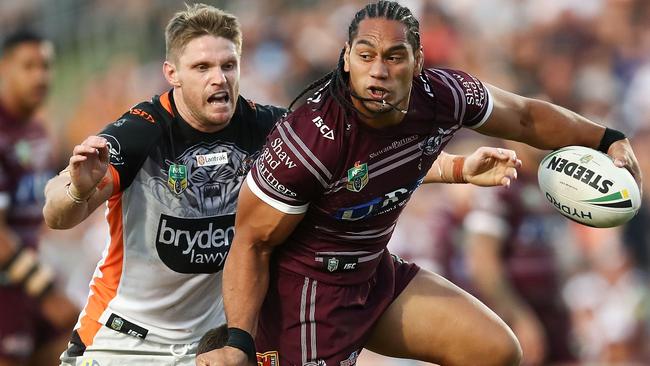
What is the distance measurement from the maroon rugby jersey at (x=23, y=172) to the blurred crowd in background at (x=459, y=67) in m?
2.19

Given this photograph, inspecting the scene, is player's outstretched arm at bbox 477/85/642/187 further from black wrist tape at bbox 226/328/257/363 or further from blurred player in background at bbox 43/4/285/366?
black wrist tape at bbox 226/328/257/363

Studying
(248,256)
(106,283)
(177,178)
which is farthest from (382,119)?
(106,283)

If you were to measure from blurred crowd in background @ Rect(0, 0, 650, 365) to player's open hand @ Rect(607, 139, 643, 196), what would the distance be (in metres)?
4.96

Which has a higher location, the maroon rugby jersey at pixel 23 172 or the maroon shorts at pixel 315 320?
the maroon shorts at pixel 315 320

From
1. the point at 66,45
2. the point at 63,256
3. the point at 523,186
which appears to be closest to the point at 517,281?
the point at 523,186

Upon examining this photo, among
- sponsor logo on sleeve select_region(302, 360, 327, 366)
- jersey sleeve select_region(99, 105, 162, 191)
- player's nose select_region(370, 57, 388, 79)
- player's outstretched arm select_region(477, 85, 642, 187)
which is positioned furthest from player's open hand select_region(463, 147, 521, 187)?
jersey sleeve select_region(99, 105, 162, 191)

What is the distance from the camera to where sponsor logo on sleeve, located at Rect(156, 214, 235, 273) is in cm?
523

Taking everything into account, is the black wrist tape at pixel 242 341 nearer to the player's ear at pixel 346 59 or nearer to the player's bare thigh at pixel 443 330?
the player's bare thigh at pixel 443 330

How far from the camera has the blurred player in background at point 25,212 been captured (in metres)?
8.12

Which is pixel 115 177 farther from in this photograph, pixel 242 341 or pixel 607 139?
pixel 607 139

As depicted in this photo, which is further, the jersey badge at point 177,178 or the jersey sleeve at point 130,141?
the jersey badge at point 177,178

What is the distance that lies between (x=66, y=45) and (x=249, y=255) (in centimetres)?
768

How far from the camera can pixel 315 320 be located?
513cm

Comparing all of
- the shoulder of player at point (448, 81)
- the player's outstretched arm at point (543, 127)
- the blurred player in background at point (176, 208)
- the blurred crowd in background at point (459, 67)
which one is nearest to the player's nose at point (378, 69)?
the shoulder of player at point (448, 81)
